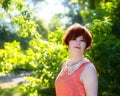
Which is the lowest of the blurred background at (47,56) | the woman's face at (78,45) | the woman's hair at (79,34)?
the blurred background at (47,56)

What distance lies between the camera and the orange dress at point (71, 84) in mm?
2854

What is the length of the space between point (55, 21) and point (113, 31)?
64.4 meters

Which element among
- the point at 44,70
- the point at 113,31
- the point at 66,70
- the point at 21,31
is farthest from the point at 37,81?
the point at 66,70

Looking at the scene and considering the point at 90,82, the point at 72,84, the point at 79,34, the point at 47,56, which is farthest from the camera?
the point at 47,56

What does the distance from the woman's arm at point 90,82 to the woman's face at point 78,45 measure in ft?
0.70

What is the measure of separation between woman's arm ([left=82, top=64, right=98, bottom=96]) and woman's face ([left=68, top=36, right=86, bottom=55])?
21 cm

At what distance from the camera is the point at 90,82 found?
2.76 meters

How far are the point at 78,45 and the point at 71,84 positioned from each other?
33 cm

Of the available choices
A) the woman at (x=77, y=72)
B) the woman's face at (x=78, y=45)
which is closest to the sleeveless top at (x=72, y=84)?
the woman at (x=77, y=72)

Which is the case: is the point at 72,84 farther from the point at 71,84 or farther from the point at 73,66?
the point at 73,66

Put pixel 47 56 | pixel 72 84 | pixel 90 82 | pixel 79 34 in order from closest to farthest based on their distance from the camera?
pixel 90 82
pixel 72 84
pixel 79 34
pixel 47 56

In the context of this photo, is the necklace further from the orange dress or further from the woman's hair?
the woman's hair

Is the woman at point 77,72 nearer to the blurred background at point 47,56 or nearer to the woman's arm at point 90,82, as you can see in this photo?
the woman's arm at point 90,82

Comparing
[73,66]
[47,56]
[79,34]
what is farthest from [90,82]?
[47,56]
